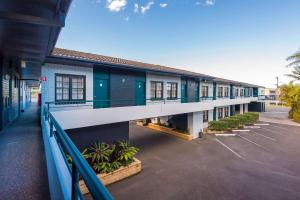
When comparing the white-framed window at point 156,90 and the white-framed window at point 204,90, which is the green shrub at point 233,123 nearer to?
the white-framed window at point 204,90

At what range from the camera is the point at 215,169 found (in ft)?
36.5

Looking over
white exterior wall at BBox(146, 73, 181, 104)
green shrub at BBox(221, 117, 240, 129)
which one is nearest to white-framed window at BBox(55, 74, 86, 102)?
white exterior wall at BBox(146, 73, 181, 104)

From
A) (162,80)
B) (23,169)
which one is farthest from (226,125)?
(23,169)

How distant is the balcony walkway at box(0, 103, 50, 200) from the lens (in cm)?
313

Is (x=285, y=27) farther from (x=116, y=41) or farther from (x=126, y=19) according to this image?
(x=116, y=41)

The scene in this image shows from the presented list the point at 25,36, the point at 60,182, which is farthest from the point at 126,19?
the point at 60,182

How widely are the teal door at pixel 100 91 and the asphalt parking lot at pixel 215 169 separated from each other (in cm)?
567

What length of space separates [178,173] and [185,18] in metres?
17.6

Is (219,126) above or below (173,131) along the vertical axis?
above

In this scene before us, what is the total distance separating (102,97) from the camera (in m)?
12.0

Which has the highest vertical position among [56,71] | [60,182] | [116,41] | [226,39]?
[116,41]

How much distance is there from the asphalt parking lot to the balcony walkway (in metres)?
5.18

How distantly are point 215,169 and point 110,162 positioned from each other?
755 centimetres

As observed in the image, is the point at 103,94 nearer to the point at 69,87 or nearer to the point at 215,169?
the point at 69,87
